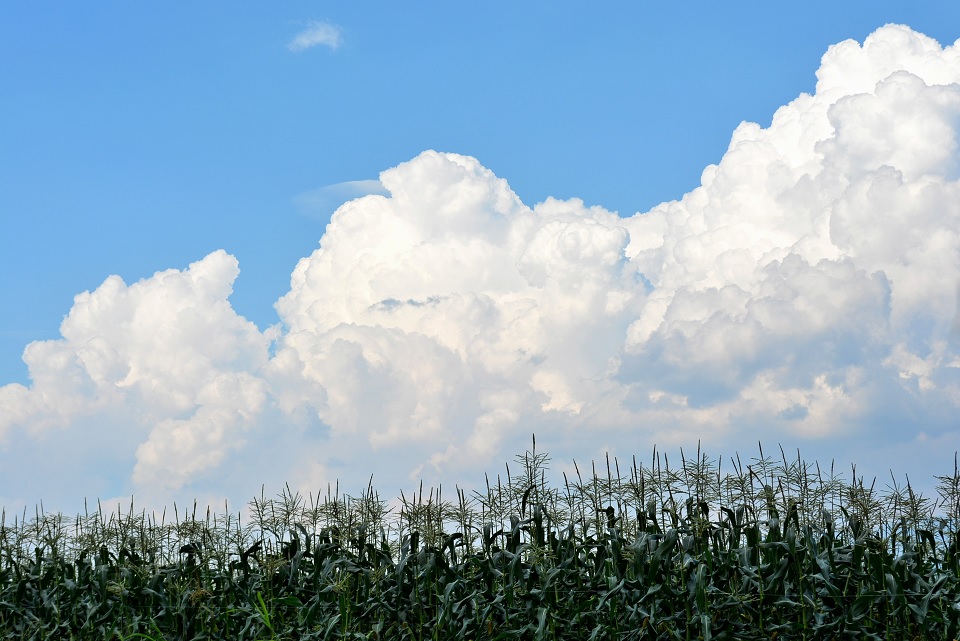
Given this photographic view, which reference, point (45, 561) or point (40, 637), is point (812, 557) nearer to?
point (40, 637)

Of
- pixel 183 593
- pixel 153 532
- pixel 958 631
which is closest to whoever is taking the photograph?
pixel 958 631

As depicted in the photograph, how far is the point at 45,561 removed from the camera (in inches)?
424

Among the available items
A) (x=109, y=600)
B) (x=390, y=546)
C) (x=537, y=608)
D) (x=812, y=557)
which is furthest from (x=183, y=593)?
(x=812, y=557)

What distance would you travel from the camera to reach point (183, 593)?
877cm

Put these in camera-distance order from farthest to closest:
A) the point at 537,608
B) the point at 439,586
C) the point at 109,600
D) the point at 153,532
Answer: the point at 153,532
the point at 109,600
the point at 439,586
the point at 537,608

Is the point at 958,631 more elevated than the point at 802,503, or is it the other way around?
the point at 802,503

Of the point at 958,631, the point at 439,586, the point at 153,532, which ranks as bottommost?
the point at 958,631

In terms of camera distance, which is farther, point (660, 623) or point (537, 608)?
point (537, 608)

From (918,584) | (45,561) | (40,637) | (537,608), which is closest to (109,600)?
(40,637)

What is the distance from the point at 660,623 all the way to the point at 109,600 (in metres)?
5.67

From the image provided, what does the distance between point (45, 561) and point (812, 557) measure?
8.49 meters

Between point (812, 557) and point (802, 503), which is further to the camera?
point (802, 503)

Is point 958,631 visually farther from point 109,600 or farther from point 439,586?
point 109,600

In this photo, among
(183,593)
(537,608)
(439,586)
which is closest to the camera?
(537,608)
